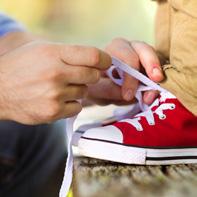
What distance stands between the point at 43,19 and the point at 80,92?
11.0 feet

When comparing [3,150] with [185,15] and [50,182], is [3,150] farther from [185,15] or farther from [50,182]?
[185,15]

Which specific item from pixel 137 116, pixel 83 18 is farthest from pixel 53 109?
pixel 83 18

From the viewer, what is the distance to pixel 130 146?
728 millimetres

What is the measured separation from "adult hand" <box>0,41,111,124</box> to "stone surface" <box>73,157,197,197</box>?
0.32 ft

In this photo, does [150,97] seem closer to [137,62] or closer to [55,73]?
[137,62]

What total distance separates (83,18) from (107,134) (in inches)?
133

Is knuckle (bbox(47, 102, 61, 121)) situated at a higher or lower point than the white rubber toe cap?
higher

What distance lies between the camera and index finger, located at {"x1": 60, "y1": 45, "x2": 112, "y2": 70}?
0.71 metres

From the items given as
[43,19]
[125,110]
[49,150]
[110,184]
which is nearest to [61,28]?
[43,19]

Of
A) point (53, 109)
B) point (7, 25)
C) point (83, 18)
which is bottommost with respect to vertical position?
point (83, 18)

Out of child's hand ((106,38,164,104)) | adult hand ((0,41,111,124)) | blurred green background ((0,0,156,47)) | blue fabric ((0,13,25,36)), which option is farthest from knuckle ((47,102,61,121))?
blurred green background ((0,0,156,47))

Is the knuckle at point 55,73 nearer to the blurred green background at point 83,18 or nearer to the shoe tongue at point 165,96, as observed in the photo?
the shoe tongue at point 165,96

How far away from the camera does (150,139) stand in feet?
2.41

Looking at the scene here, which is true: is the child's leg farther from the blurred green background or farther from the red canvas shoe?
the blurred green background
